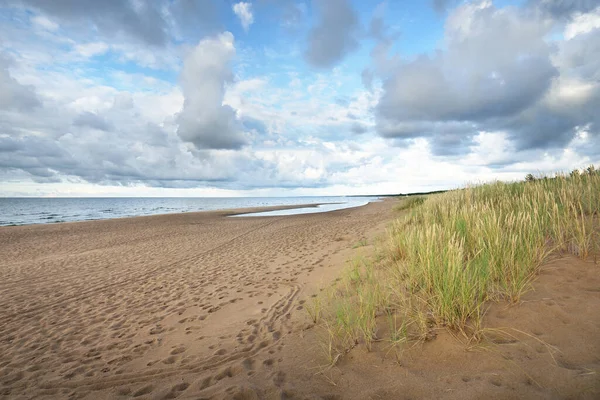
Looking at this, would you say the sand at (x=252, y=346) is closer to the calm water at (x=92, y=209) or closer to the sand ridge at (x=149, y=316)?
the sand ridge at (x=149, y=316)

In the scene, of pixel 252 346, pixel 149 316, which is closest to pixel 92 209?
pixel 149 316

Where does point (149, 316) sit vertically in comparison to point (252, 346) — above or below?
below

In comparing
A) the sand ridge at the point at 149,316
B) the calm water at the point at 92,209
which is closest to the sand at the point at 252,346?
the sand ridge at the point at 149,316

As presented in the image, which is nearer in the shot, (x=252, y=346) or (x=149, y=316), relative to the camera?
(x=252, y=346)

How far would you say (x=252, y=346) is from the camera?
464 centimetres

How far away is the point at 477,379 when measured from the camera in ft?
9.16

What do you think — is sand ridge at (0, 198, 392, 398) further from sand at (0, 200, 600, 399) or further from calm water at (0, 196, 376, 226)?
calm water at (0, 196, 376, 226)

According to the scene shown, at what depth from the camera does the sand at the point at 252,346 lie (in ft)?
9.53

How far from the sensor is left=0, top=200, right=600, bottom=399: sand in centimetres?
291

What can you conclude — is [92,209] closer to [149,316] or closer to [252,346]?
[149,316]

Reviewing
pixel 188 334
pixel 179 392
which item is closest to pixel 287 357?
pixel 179 392

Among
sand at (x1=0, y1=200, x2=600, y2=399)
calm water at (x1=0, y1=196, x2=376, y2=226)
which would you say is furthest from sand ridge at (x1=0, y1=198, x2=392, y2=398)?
calm water at (x1=0, y1=196, x2=376, y2=226)

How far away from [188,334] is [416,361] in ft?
13.8

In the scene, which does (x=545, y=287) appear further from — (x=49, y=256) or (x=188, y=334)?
(x=49, y=256)
